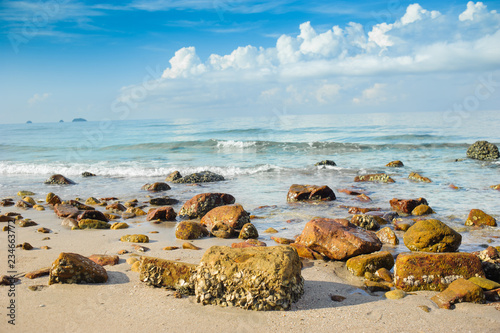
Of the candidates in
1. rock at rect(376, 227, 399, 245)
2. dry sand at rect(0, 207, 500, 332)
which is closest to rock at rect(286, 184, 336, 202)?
rock at rect(376, 227, 399, 245)

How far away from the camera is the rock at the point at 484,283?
138 inches

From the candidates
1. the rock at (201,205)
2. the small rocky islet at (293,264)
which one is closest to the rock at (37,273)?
the small rocky islet at (293,264)

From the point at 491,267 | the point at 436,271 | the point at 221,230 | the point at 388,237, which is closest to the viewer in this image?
the point at 436,271

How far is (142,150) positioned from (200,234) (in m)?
20.1

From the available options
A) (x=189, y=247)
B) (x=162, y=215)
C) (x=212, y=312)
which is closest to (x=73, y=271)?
(x=212, y=312)

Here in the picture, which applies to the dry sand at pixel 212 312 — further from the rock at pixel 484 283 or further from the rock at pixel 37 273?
the rock at pixel 484 283

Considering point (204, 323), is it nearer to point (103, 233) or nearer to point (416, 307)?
point (416, 307)

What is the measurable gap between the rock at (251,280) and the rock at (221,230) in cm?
233

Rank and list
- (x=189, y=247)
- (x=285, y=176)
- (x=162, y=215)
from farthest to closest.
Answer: (x=285, y=176) < (x=162, y=215) < (x=189, y=247)

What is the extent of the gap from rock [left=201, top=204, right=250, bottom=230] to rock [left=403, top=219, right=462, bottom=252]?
2.66m

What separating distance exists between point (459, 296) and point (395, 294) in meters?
0.54

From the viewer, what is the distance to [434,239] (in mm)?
4801

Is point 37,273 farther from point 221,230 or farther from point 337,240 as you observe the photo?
point 337,240

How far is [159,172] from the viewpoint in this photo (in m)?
14.7
